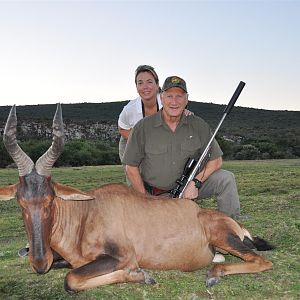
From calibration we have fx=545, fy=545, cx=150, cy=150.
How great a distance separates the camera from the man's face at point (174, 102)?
25.1 ft

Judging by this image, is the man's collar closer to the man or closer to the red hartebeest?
the man

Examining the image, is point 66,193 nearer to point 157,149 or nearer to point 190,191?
point 157,149

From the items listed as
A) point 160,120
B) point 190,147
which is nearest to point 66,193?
point 160,120

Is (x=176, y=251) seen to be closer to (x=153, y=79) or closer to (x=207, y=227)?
(x=207, y=227)

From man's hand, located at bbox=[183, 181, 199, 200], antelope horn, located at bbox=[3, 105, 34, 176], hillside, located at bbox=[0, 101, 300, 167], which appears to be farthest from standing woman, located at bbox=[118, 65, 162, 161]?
hillside, located at bbox=[0, 101, 300, 167]

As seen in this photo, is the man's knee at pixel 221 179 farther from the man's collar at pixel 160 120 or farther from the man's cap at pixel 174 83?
the man's cap at pixel 174 83

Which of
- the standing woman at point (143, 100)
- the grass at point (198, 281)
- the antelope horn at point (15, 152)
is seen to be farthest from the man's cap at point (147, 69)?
the antelope horn at point (15, 152)

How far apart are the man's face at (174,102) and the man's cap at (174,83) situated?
0.16 feet

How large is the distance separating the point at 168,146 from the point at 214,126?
53.6 metres

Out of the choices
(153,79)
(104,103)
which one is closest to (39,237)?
(153,79)

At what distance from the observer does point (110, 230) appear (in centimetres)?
593

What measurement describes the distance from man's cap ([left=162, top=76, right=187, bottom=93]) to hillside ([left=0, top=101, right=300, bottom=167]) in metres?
22.1

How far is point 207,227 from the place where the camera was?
6.45m

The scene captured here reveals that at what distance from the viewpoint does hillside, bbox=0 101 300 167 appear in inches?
1526
